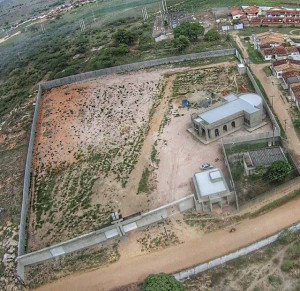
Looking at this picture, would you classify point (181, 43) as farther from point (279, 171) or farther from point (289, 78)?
point (279, 171)

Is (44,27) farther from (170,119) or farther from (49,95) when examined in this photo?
(170,119)

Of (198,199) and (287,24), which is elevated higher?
(198,199)

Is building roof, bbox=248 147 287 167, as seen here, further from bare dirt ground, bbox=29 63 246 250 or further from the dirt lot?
bare dirt ground, bbox=29 63 246 250

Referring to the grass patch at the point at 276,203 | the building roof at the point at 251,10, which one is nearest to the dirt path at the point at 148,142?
the grass patch at the point at 276,203

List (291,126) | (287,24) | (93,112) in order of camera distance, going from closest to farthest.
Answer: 1. (291,126)
2. (93,112)
3. (287,24)

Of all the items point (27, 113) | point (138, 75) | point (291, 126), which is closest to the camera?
point (291, 126)

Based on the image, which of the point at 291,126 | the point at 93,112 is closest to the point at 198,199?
the point at 291,126

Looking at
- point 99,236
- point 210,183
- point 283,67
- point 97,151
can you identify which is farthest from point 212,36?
point 99,236
